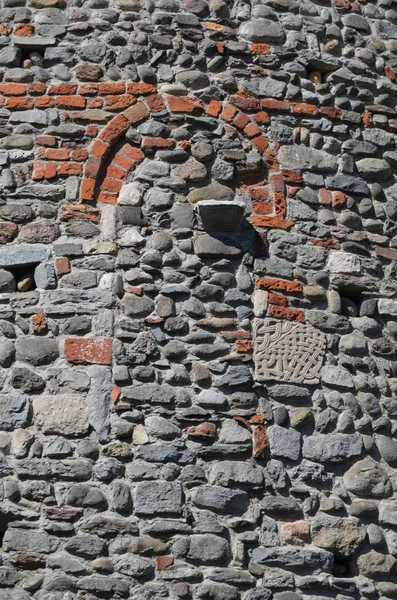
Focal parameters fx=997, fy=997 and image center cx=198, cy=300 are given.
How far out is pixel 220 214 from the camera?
496 cm

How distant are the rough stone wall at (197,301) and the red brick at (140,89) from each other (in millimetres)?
13

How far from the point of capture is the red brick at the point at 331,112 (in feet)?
18.0

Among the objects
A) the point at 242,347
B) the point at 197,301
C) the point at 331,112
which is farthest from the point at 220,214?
the point at 331,112

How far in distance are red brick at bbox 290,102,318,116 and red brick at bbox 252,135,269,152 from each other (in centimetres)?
26

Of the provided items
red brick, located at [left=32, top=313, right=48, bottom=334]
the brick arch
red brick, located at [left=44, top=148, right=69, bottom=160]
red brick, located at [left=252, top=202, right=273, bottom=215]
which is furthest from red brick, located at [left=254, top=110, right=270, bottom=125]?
red brick, located at [left=32, top=313, right=48, bottom=334]

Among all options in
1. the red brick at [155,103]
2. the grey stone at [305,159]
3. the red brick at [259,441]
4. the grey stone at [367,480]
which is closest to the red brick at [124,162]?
the red brick at [155,103]

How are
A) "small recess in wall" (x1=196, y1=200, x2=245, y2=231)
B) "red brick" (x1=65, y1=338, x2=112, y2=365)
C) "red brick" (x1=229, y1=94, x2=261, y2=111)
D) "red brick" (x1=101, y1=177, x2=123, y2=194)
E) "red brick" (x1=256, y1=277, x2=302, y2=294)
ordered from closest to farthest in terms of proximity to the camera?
1. "red brick" (x1=65, y1=338, x2=112, y2=365)
2. "small recess in wall" (x1=196, y1=200, x2=245, y2=231)
3. "red brick" (x1=256, y1=277, x2=302, y2=294)
4. "red brick" (x1=101, y1=177, x2=123, y2=194)
5. "red brick" (x1=229, y1=94, x2=261, y2=111)

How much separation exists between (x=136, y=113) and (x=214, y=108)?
418 mm

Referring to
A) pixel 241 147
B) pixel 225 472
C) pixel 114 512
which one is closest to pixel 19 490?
pixel 114 512

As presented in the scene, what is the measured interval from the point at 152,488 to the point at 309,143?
6.82 feet

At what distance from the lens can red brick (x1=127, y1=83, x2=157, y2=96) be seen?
17.4ft

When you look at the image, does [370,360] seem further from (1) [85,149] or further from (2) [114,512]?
(1) [85,149]

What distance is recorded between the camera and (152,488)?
452cm

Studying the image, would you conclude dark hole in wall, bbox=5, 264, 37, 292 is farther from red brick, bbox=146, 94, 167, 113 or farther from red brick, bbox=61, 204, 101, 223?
red brick, bbox=146, 94, 167, 113
